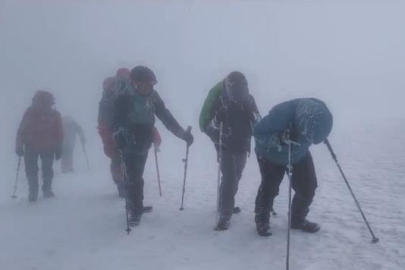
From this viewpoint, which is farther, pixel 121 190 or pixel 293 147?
pixel 121 190

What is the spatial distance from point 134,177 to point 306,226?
297 cm

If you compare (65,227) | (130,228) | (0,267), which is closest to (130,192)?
(130,228)

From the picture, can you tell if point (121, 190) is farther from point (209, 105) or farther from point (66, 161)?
point (66, 161)

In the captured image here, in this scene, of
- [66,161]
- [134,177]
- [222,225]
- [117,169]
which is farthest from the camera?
[66,161]

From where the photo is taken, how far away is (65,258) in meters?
6.75

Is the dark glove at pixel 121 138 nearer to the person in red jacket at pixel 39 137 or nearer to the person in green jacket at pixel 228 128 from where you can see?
the person in green jacket at pixel 228 128

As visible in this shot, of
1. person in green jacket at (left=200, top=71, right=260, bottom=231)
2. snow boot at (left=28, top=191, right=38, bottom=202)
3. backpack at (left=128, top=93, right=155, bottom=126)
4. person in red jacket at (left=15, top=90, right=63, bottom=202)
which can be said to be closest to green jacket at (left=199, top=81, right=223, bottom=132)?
person in green jacket at (left=200, top=71, right=260, bottom=231)

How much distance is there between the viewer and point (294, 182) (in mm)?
6852

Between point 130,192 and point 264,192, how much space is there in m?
2.45

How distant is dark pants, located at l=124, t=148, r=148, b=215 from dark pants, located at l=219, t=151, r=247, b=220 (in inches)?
56.5

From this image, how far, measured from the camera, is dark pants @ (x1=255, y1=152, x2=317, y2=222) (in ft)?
21.9

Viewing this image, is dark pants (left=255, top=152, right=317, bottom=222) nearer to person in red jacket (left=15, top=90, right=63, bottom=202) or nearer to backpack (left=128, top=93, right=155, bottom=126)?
backpack (left=128, top=93, right=155, bottom=126)

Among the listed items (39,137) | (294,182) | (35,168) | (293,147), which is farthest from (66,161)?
(293,147)

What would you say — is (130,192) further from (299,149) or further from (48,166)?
(48,166)
